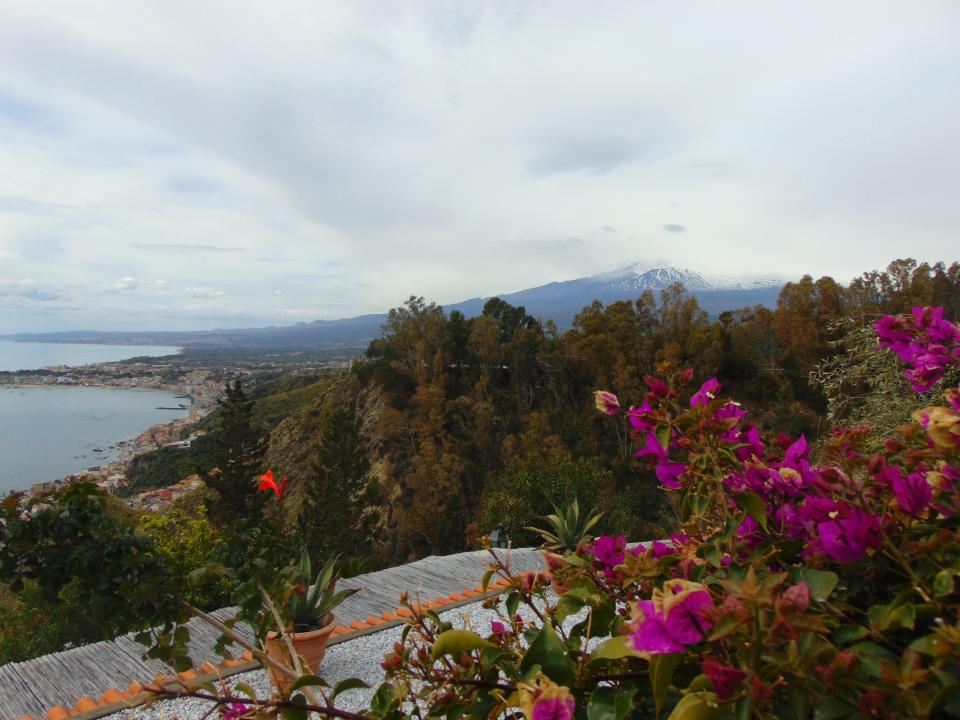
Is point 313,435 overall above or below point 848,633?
below

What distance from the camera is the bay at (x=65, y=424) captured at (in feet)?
96.4

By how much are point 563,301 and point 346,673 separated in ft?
360

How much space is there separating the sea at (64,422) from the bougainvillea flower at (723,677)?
18.7 metres

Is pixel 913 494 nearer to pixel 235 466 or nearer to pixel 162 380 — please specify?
pixel 235 466

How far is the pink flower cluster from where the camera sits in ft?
2.62

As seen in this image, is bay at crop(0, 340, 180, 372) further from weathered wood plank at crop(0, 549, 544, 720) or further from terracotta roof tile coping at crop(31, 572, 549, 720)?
terracotta roof tile coping at crop(31, 572, 549, 720)

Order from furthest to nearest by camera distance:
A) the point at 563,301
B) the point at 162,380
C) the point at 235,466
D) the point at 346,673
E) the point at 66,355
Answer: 1. the point at 563,301
2. the point at 66,355
3. the point at 162,380
4. the point at 235,466
5. the point at 346,673

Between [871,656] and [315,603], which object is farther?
[315,603]

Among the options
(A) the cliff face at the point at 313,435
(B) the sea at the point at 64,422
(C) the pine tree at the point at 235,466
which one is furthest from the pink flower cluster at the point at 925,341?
(B) the sea at the point at 64,422

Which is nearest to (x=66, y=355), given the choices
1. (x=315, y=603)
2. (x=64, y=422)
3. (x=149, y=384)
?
(x=149, y=384)

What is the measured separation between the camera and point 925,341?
83 cm

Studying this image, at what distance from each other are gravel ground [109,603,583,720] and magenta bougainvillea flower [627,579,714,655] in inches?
70.9

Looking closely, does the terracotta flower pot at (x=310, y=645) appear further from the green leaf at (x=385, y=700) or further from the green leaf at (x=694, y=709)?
the green leaf at (x=694, y=709)

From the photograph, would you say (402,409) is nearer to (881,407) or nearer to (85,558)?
(881,407)
